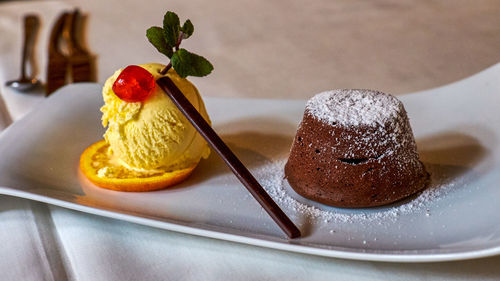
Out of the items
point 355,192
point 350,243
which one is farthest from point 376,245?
point 355,192

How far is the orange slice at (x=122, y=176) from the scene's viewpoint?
1.18 meters

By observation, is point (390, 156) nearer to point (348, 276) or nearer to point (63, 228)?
point (348, 276)

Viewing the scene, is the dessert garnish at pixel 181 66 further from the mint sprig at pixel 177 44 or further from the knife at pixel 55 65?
the knife at pixel 55 65

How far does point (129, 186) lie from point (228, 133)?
0.36 meters

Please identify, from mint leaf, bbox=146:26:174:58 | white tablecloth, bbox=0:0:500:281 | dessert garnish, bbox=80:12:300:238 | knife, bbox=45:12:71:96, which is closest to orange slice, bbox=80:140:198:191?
dessert garnish, bbox=80:12:300:238

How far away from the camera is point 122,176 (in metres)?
1.21

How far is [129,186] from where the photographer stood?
1179 mm

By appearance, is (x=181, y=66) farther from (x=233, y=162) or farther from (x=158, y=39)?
(x=233, y=162)

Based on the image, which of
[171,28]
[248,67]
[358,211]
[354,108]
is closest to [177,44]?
[171,28]

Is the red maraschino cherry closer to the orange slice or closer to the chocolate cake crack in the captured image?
the orange slice

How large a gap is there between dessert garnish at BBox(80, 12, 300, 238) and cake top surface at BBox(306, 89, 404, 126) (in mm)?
227

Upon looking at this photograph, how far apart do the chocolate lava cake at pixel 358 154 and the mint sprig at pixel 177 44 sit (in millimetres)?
264

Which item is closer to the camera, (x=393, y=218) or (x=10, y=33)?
(x=393, y=218)

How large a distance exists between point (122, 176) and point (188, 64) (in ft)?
1.00
